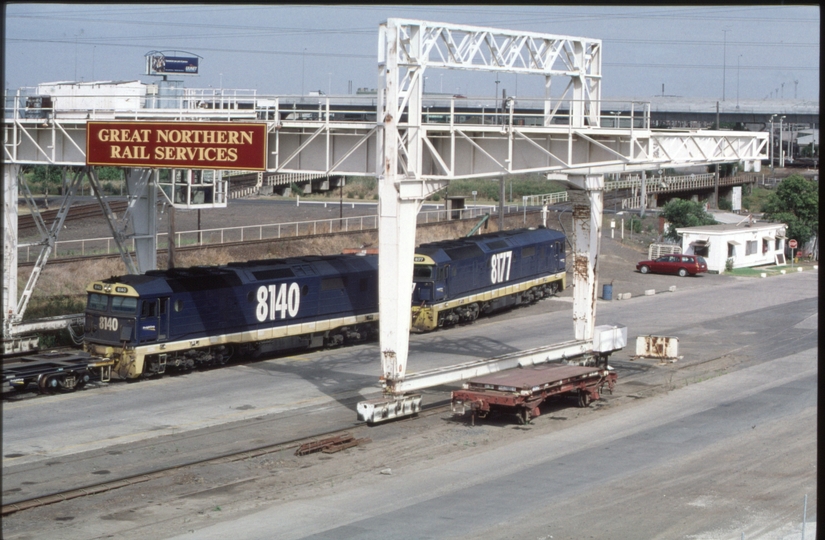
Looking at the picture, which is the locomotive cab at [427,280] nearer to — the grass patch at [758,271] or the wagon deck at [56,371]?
the wagon deck at [56,371]

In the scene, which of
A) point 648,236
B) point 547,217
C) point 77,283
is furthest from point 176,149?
point 648,236

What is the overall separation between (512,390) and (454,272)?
49.9ft

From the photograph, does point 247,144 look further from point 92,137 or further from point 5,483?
point 5,483

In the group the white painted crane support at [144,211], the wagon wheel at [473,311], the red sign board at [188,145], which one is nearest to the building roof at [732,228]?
the wagon wheel at [473,311]

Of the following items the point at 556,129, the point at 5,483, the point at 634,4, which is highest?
the point at 556,129

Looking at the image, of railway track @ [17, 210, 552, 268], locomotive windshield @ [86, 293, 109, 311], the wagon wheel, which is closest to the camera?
locomotive windshield @ [86, 293, 109, 311]

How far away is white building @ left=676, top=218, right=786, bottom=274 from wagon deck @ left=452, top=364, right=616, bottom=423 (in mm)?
36839

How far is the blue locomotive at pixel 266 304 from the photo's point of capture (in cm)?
2906

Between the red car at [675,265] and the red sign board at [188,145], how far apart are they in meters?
37.3

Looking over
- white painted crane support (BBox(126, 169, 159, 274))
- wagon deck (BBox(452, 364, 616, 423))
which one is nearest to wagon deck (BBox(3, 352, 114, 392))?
white painted crane support (BBox(126, 169, 159, 274))

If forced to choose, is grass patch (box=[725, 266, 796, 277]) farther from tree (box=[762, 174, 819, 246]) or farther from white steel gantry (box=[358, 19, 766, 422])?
white steel gantry (box=[358, 19, 766, 422])

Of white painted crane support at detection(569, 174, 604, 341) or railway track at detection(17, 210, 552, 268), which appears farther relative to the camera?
railway track at detection(17, 210, 552, 268)

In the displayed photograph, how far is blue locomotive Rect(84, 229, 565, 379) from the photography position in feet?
95.3

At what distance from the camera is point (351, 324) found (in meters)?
35.4
